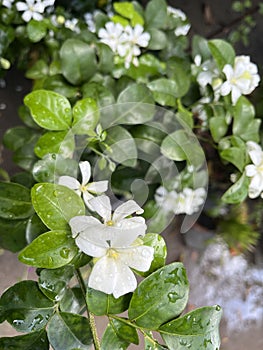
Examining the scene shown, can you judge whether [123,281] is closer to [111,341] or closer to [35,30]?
[111,341]

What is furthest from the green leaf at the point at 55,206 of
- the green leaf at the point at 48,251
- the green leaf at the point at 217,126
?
the green leaf at the point at 217,126

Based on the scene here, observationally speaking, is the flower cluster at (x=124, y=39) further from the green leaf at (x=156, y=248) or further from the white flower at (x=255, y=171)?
the green leaf at (x=156, y=248)

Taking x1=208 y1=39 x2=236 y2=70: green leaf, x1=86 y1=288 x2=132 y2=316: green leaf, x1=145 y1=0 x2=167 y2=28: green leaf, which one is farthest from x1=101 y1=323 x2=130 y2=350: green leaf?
x1=145 y1=0 x2=167 y2=28: green leaf

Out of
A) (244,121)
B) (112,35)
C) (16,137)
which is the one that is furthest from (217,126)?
(16,137)

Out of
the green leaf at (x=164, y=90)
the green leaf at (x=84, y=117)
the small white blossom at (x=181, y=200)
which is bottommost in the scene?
the small white blossom at (x=181, y=200)

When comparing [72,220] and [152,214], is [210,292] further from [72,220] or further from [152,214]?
[72,220]

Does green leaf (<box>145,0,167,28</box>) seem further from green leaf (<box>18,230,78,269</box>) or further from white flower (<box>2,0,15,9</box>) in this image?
green leaf (<box>18,230,78,269</box>)
